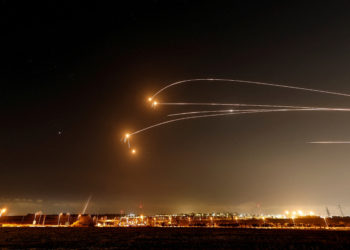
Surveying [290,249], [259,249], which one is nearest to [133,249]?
[259,249]

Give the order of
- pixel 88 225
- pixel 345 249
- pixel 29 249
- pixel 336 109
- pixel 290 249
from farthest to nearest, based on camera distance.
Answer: pixel 88 225
pixel 29 249
pixel 290 249
pixel 345 249
pixel 336 109

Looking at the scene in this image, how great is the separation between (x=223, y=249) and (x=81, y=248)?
2723 cm

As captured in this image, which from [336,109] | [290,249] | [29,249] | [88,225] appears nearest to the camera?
[336,109]

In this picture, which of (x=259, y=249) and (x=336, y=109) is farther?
(x=259, y=249)

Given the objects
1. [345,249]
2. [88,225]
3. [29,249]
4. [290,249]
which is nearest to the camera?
[345,249]

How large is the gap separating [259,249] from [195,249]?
37.0ft

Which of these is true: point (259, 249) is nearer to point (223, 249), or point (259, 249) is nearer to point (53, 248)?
point (223, 249)

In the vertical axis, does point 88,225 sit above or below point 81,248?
above

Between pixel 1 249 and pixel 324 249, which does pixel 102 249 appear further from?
pixel 324 249

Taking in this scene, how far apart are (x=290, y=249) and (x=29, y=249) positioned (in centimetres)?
4757

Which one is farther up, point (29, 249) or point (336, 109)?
point (336, 109)

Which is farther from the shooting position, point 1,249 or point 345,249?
point 1,249

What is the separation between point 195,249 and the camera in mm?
46750

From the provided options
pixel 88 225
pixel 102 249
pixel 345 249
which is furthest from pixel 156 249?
pixel 88 225
